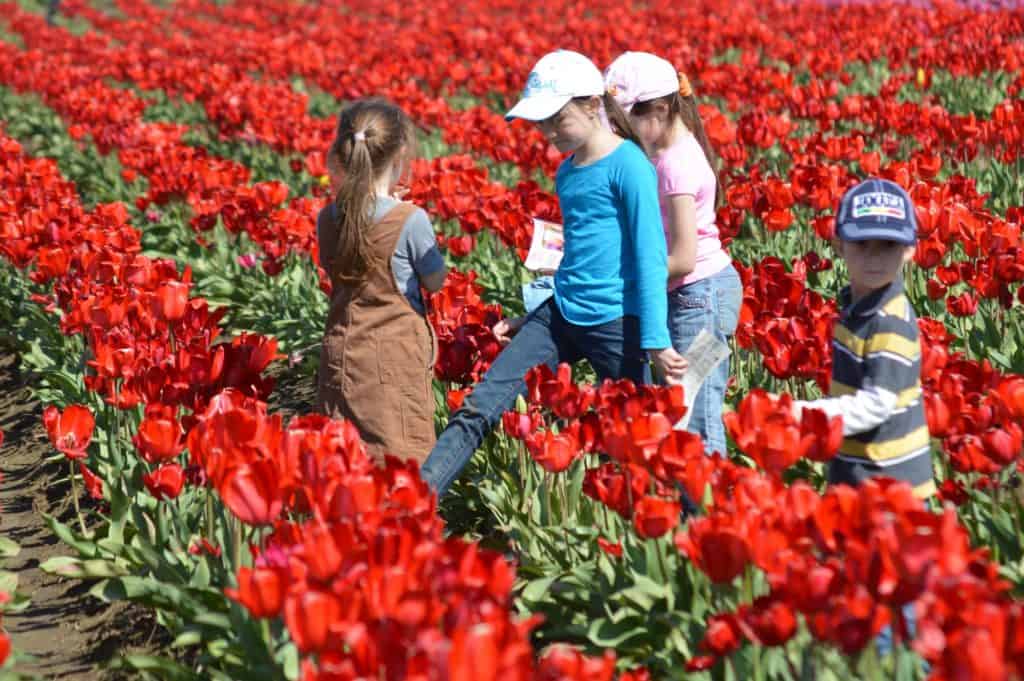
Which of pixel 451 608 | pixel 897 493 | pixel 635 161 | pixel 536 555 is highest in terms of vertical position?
pixel 635 161

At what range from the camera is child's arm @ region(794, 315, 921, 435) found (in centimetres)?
283

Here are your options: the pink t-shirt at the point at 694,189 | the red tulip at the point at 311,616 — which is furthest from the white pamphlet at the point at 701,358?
the red tulip at the point at 311,616

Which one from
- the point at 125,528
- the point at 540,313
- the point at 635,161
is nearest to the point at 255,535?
the point at 125,528

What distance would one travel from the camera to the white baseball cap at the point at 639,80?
3.91m

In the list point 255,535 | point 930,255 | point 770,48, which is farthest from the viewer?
point 770,48

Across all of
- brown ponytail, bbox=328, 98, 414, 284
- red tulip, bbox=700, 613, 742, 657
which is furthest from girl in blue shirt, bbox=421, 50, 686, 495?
red tulip, bbox=700, 613, 742, 657

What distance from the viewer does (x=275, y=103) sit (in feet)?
29.9

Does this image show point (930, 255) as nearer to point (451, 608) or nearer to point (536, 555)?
point (536, 555)

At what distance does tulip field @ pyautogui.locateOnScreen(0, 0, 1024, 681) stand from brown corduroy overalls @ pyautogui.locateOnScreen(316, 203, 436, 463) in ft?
0.57

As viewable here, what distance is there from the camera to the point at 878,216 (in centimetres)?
288

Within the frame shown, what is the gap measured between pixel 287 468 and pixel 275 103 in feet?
22.4

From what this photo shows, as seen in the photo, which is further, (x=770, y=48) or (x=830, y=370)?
(x=770, y=48)

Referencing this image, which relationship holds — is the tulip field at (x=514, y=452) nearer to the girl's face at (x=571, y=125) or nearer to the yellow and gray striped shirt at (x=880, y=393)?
the yellow and gray striped shirt at (x=880, y=393)

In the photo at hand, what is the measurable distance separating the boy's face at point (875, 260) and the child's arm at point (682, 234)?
907mm
